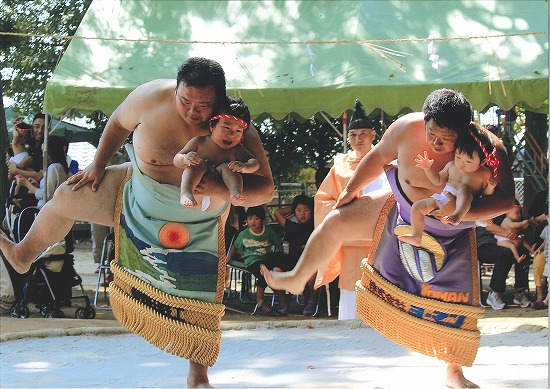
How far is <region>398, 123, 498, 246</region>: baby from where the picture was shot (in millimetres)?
3041

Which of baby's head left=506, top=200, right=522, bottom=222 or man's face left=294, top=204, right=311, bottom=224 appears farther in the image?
baby's head left=506, top=200, right=522, bottom=222

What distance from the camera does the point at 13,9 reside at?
414 inches

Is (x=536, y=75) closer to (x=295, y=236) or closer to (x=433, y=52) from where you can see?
(x=433, y=52)

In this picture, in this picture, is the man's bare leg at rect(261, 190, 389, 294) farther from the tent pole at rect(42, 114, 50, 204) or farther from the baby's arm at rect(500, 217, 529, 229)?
the baby's arm at rect(500, 217, 529, 229)

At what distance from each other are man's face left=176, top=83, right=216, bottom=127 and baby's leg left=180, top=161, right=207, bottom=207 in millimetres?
205

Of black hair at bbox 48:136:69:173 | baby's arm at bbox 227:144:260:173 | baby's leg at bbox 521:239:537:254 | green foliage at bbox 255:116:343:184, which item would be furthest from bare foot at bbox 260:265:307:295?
green foliage at bbox 255:116:343:184

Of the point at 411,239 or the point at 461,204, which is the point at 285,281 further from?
the point at 461,204

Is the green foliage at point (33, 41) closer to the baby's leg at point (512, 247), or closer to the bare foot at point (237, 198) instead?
the baby's leg at point (512, 247)

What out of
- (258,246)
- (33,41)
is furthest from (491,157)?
(33,41)

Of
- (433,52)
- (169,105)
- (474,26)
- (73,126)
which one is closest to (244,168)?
(169,105)

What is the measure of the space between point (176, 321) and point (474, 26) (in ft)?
12.4

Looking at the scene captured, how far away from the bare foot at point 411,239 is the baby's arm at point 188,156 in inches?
31.8

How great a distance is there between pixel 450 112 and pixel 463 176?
0.71ft

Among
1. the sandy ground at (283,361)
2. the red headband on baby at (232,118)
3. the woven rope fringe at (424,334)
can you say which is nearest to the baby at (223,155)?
the red headband on baby at (232,118)
